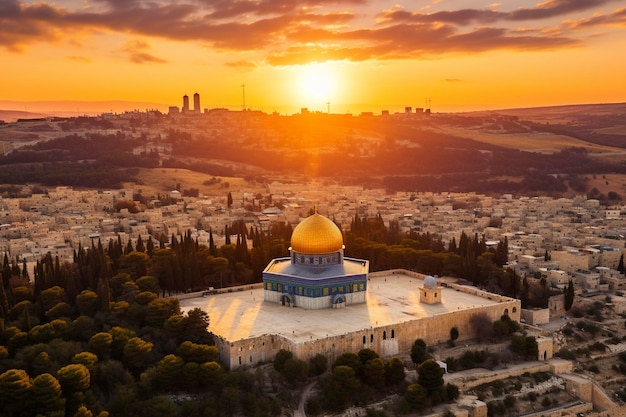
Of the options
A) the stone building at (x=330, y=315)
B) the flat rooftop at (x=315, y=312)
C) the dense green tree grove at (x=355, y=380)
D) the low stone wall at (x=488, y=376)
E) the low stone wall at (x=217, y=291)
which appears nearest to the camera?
the dense green tree grove at (x=355, y=380)

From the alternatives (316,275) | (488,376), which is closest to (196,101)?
(316,275)

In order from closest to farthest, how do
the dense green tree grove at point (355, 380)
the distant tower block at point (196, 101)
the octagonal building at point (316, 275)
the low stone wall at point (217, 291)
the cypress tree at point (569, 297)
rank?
the dense green tree grove at point (355, 380)
the octagonal building at point (316, 275)
the low stone wall at point (217, 291)
the cypress tree at point (569, 297)
the distant tower block at point (196, 101)

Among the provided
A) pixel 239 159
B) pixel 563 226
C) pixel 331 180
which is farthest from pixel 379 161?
pixel 563 226

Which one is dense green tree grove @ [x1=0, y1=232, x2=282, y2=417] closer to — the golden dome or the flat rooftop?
the flat rooftop

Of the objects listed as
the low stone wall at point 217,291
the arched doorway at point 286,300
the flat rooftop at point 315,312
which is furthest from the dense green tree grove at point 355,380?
the low stone wall at point 217,291

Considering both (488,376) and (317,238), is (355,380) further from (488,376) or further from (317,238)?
(317,238)

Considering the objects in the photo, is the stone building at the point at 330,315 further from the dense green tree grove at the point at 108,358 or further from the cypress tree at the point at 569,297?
the cypress tree at the point at 569,297

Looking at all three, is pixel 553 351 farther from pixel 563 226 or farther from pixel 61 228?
pixel 61 228
